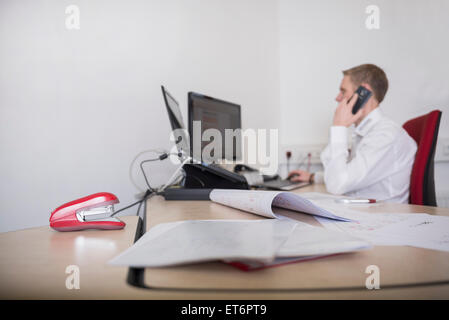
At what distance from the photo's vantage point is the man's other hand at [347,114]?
1568 mm

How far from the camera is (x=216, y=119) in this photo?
1351mm

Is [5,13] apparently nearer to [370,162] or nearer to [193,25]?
[193,25]

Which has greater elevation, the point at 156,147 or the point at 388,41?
the point at 388,41

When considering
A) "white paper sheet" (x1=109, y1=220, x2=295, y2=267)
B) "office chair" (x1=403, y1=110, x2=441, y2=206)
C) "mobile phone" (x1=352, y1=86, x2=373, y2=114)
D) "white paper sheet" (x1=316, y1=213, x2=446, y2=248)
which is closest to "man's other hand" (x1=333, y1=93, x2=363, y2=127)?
"mobile phone" (x1=352, y1=86, x2=373, y2=114)

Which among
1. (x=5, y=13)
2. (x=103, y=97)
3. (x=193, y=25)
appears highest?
(x=193, y=25)

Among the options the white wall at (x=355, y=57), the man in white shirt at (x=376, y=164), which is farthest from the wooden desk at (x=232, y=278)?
the white wall at (x=355, y=57)

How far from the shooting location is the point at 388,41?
2086mm

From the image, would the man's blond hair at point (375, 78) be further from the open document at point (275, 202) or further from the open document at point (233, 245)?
the open document at point (233, 245)

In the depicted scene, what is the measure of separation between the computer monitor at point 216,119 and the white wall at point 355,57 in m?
0.70

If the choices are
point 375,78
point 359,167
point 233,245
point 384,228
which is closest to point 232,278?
point 233,245

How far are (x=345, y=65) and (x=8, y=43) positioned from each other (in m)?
2.11
